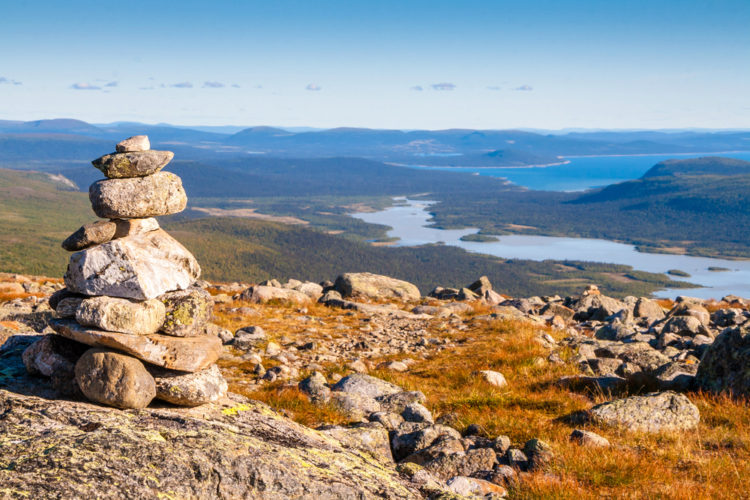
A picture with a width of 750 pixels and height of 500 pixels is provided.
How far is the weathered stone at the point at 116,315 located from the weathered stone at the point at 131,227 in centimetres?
130

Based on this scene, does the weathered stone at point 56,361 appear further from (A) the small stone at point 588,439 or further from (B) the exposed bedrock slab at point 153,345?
(A) the small stone at point 588,439

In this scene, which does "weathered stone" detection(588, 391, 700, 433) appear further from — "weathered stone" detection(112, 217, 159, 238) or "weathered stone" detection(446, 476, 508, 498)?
"weathered stone" detection(112, 217, 159, 238)

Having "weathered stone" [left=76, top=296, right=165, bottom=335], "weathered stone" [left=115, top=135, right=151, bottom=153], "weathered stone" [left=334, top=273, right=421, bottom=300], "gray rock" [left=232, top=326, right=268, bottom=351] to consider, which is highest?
"weathered stone" [left=115, top=135, right=151, bottom=153]

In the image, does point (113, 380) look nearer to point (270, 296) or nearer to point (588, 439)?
point (588, 439)

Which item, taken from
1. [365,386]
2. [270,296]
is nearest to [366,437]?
[365,386]

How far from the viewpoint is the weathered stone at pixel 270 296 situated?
82.5ft

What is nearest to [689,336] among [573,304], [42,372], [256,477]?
[573,304]

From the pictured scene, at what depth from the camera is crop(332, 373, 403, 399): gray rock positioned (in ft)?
40.0

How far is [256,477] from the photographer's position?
19.5ft

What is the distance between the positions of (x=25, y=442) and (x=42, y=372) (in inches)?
99.1

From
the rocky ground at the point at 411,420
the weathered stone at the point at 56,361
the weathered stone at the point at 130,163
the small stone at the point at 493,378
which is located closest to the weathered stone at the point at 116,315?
the weathered stone at the point at 56,361

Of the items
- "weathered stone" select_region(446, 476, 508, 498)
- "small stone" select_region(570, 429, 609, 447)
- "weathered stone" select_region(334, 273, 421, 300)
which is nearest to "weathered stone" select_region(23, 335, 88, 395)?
"weathered stone" select_region(446, 476, 508, 498)

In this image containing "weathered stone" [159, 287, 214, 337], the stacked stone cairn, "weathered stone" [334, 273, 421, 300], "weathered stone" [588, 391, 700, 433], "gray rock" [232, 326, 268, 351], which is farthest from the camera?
"weathered stone" [334, 273, 421, 300]

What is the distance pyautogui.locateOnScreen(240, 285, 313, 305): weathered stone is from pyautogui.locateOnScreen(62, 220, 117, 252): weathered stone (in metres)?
16.4
